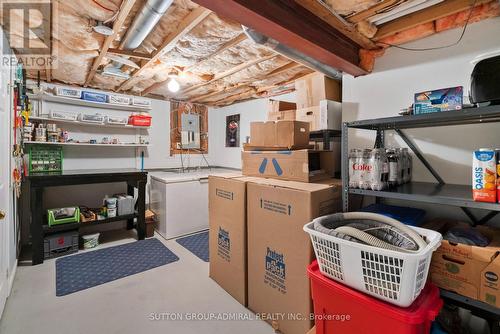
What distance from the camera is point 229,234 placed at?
2.05 m

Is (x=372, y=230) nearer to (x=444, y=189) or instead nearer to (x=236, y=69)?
(x=444, y=189)

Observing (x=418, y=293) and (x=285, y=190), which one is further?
(x=285, y=190)

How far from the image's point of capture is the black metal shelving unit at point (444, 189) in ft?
3.40

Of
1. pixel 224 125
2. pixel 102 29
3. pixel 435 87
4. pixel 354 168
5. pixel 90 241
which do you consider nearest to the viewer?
pixel 354 168

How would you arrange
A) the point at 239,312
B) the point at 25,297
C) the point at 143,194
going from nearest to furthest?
the point at 239,312
the point at 25,297
the point at 143,194

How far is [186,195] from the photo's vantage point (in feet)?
11.4

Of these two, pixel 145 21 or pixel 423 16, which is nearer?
pixel 423 16

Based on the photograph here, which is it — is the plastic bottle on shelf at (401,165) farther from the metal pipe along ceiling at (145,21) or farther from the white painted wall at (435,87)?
the metal pipe along ceiling at (145,21)

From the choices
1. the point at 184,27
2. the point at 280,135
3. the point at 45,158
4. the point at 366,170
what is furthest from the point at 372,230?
the point at 45,158

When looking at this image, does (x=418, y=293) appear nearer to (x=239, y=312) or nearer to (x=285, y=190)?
(x=285, y=190)

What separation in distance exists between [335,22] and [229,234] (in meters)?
1.73

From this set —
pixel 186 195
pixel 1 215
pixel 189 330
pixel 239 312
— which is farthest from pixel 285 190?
pixel 186 195

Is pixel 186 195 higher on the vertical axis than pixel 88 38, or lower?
lower

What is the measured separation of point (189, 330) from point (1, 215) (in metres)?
1.55
